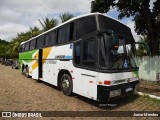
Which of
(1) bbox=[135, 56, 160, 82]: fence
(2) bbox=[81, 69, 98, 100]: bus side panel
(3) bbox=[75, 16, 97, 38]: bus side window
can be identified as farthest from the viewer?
(1) bbox=[135, 56, 160, 82]: fence

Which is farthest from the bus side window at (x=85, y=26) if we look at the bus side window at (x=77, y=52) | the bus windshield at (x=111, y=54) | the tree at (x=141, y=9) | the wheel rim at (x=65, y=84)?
the tree at (x=141, y=9)

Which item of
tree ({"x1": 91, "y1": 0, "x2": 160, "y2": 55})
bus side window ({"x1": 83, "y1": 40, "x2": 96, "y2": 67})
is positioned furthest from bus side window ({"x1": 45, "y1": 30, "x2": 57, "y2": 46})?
tree ({"x1": 91, "y1": 0, "x2": 160, "y2": 55})

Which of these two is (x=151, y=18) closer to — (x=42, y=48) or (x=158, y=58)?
(x=158, y=58)

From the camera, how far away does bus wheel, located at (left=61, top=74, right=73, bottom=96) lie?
9500mm

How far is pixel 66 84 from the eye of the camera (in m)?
9.84

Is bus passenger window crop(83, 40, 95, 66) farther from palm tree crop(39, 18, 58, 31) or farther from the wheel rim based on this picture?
palm tree crop(39, 18, 58, 31)

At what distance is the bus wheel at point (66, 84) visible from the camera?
31.2 ft

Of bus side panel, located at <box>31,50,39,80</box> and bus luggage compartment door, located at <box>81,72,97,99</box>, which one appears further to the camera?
bus side panel, located at <box>31,50,39,80</box>

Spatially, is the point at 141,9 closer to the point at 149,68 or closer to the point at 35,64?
the point at 149,68

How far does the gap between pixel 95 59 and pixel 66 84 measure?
9.70ft

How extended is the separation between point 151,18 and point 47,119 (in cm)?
1663

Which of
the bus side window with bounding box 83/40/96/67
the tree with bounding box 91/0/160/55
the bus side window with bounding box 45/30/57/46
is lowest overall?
the bus side window with bounding box 83/40/96/67

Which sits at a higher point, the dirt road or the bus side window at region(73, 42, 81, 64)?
the bus side window at region(73, 42, 81, 64)

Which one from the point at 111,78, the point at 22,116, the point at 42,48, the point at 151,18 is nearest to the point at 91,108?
the point at 111,78
